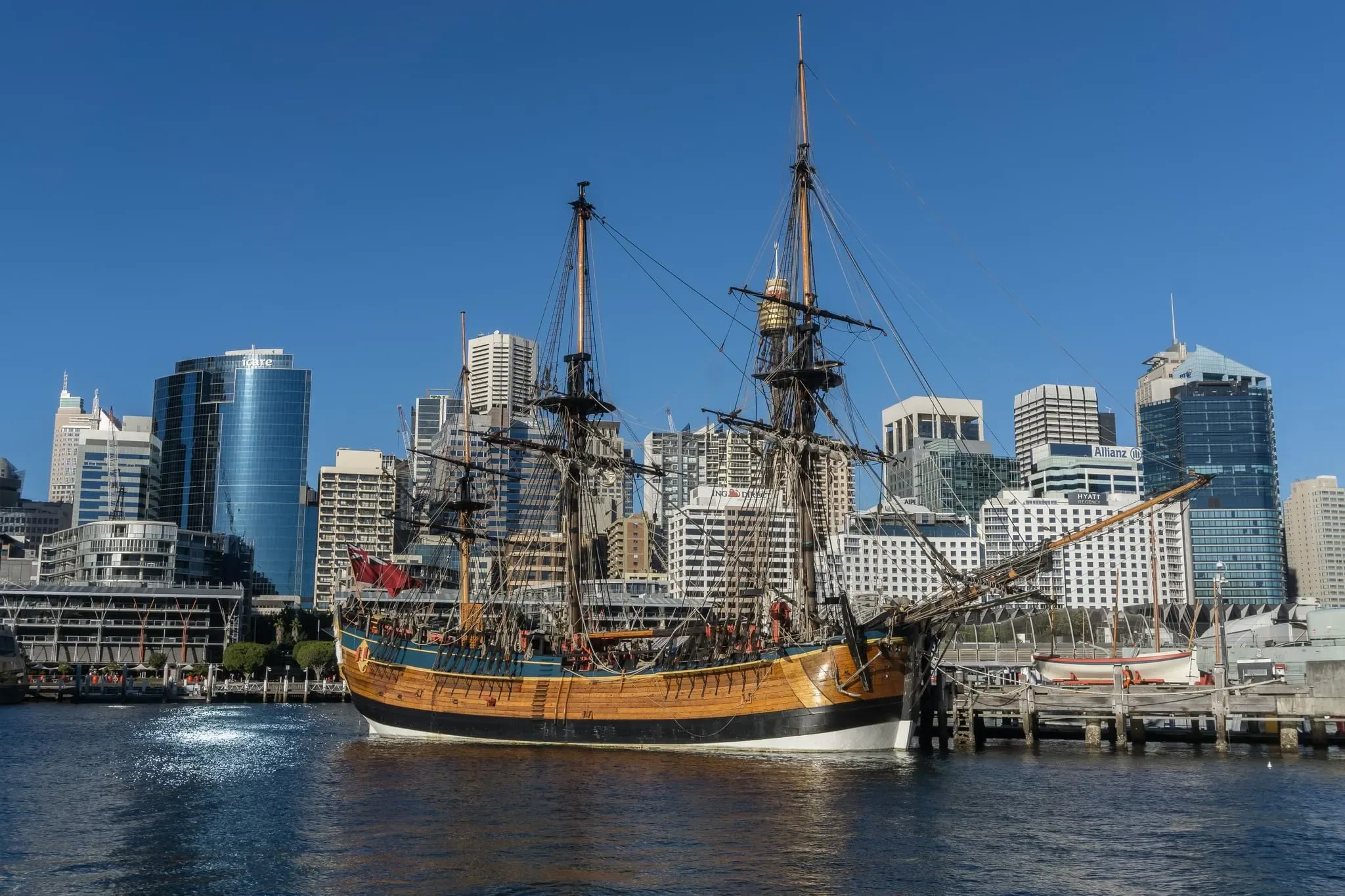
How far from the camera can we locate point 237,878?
1286 inches

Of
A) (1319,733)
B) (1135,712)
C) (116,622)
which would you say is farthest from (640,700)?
(116,622)

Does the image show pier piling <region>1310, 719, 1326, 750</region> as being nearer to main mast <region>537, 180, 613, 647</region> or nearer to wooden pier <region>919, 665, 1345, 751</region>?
wooden pier <region>919, 665, 1345, 751</region>

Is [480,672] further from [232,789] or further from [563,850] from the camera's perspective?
[563,850]

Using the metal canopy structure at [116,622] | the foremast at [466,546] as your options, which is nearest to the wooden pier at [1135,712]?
the foremast at [466,546]

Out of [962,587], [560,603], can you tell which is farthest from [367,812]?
[560,603]

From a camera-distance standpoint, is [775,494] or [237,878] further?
[775,494]

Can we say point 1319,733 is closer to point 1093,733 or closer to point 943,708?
point 1093,733

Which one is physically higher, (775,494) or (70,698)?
(775,494)

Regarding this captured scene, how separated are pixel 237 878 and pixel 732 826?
591 inches

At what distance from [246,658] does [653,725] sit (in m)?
98.1

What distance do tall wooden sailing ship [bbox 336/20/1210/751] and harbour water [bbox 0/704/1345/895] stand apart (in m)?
2.33

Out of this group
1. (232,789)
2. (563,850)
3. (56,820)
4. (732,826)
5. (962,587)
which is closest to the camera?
(563,850)

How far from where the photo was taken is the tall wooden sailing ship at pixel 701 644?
187ft

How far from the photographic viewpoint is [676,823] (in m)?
39.8
